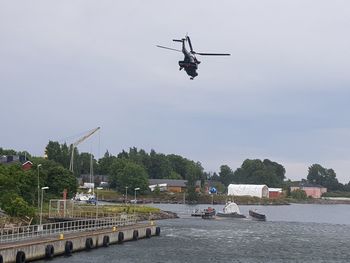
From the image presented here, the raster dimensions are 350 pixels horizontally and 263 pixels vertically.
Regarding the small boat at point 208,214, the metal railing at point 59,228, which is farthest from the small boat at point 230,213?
the metal railing at point 59,228

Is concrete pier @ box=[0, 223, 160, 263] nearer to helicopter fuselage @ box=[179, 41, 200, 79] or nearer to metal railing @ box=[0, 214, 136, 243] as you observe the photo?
metal railing @ box=[0, 214, 136, 243]

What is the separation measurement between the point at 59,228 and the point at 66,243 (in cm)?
641

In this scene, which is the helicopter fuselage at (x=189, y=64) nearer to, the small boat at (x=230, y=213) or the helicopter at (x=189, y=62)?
the helicopter at (x=189, y=62)

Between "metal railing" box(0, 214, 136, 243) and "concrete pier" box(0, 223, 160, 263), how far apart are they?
1.32m

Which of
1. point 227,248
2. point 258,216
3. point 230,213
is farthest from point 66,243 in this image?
point 230,213

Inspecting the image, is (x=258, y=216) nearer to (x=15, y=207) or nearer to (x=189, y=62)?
(x=15, y=207)

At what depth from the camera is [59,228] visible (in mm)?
77688

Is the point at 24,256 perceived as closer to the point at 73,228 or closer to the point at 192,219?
the point at 73,228

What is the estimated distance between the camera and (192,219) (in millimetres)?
156375

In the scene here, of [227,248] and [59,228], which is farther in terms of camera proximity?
[227,248]

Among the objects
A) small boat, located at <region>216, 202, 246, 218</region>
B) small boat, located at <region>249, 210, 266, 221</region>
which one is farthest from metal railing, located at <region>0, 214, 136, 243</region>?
small boat, located at <region>216, 202, 246, 218</region>

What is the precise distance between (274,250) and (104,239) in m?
24.1

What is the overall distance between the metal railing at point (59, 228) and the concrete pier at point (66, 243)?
4.32ft

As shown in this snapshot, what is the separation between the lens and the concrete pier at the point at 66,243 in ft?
194
